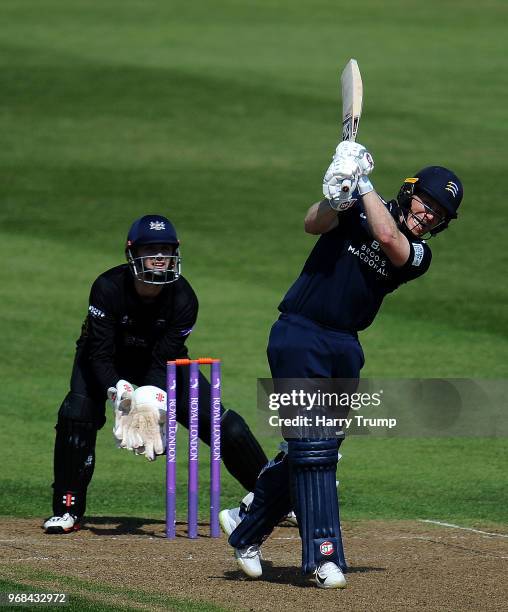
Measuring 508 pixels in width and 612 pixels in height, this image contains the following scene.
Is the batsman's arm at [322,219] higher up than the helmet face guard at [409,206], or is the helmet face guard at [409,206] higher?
the helmet face guard at [409,206]

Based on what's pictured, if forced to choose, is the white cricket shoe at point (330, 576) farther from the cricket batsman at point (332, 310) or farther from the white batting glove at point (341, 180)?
the white batting glove at point (341, 180)

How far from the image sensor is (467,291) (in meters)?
15.4

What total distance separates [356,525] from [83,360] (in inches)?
75.8

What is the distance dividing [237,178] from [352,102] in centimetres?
1386

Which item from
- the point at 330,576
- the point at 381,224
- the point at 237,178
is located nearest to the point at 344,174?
the point at 381,224

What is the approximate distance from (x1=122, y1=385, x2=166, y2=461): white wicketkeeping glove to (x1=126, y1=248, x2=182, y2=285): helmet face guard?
2.03 feet

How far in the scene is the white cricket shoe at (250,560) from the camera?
6.58 meters

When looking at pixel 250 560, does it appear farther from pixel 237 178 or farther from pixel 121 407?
pixel 237 178

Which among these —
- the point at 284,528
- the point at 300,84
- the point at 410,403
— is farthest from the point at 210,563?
the point at 300,84

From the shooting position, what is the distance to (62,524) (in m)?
7.92

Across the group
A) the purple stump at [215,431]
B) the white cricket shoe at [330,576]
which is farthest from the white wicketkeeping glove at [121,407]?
the white cricket shoe at [330,576]

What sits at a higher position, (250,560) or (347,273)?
(347,273)

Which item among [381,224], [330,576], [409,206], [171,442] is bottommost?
[330,576]

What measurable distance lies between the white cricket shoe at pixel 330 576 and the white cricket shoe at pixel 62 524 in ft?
6.94
